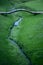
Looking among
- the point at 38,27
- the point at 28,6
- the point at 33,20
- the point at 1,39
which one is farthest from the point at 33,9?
the point at 1,39

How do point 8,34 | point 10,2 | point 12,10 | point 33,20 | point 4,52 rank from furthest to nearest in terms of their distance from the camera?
1. point 10,2
2. point 12,10
3. point 33,20
4. point 8,34
5. point 4,52

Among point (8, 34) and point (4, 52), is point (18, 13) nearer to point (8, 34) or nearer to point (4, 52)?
point (8, 34)

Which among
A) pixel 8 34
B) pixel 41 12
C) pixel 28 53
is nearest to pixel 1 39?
pixel 8 34

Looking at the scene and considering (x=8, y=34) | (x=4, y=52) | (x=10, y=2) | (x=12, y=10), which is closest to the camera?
(x=4, y=52)

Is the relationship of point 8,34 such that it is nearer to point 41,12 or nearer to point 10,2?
point 41,12

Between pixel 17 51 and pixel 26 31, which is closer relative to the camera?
pixel 17 51

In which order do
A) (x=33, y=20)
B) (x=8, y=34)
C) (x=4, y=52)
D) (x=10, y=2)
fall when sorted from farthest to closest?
(x=10, y=2)
(x=33, y=20)
(x=8, y=34)
(x=4, y=52)
